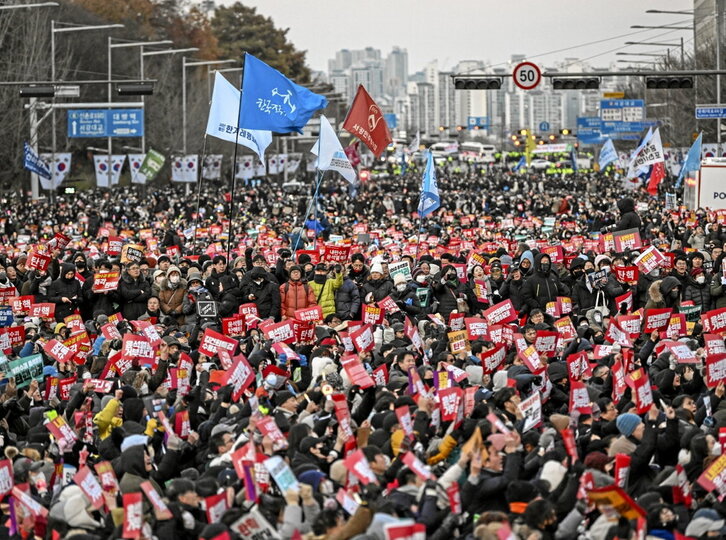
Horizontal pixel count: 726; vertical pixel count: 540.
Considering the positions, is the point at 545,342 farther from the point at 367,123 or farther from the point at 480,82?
the point at 480,82

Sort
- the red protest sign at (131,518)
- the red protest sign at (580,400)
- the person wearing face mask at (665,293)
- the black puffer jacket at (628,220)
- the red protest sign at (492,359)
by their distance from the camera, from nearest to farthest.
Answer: the red protest sign at (131,518), the red protest sign at (580,400), the red protest sign at (492,359), the person wearing face mask at (665,293), the black puffer jacket at (628,220)

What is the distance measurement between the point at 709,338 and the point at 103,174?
143ft

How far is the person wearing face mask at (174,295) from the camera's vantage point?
1838 cm

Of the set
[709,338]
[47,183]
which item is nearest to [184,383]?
[709,338]

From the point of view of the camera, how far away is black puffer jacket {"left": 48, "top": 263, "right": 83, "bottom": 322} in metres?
18.7

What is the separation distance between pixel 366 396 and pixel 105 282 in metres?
6.97

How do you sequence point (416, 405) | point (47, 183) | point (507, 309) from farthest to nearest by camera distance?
1. point (47, 183)
2. point (507, 309)
3. point (416, 405)

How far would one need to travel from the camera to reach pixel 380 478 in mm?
10133

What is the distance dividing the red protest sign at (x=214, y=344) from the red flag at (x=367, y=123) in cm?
960

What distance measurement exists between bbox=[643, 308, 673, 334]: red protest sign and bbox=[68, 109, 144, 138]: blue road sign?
108 ft

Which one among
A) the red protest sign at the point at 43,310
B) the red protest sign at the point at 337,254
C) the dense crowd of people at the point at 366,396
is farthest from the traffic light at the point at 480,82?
the red protest sign at the point at 43,310

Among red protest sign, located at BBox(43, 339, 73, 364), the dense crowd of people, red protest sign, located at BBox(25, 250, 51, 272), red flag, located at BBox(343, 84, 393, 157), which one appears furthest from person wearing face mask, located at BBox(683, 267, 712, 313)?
red protest sign, located at BBox(25, 250, 51, 272)

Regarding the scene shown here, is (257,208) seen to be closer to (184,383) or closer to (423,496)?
(184,383)

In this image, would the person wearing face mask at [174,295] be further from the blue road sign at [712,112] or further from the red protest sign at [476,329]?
the blue road sign at [712,112]
